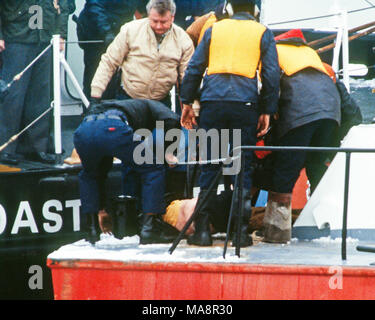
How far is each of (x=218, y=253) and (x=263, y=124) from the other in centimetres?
97

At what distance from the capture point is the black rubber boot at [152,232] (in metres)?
5.44

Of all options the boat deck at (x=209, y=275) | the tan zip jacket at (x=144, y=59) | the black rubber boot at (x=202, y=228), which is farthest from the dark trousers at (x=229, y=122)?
the tan zip jacket at (x=144, y=59)

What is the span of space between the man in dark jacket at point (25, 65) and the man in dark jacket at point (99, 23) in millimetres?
291

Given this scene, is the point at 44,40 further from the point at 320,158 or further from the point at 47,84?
the point at 320,158

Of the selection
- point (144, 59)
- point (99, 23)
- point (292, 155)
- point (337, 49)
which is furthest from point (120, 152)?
point (337, 49)

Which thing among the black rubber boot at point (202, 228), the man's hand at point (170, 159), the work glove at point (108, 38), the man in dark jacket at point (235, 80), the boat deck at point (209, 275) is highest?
the work glove at point (108, 38)

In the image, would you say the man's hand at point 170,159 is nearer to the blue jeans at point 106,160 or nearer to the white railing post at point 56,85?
the blue jeans at point 106,160

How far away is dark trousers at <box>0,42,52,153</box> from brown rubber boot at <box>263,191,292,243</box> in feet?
7.74

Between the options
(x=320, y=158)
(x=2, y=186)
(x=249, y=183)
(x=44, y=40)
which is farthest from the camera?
(x=44, y=40)
